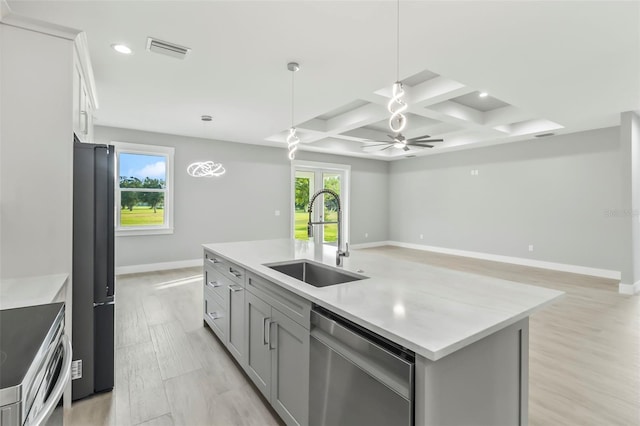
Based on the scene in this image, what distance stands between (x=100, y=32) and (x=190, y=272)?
421 centimetres

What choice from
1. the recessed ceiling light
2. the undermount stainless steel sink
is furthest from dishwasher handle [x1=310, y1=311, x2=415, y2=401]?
the recessed ceiling light

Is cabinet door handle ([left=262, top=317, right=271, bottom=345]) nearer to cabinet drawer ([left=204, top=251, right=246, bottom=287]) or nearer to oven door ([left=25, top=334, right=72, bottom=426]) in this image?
cabinet drawer ([left=204, top=251, right=246, bottom=287])

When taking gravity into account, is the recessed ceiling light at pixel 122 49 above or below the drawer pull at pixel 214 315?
above

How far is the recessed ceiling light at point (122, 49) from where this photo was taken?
2.59 meters

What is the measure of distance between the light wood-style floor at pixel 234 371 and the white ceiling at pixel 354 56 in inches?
105

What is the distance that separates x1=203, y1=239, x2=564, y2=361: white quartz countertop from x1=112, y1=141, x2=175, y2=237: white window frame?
4.35m

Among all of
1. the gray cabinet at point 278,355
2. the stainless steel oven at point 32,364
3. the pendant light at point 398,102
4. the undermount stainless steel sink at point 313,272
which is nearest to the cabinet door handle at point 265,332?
the gray cabinet at point 278,355

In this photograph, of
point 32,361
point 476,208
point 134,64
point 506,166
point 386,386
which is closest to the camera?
point 32,361

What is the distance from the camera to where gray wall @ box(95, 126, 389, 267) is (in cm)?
561

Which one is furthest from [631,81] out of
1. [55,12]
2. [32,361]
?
[55,12]

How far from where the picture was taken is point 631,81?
327cm

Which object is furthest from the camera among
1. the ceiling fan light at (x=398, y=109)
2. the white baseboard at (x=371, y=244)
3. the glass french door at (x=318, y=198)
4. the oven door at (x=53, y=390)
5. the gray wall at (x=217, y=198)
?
the white baseboard at (x=371, y=244)

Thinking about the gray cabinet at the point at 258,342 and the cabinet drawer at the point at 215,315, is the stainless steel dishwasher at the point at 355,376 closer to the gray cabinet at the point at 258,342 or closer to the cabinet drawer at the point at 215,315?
the gray cabinet at the point at 258,342

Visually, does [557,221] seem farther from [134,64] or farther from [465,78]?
[134,64]
